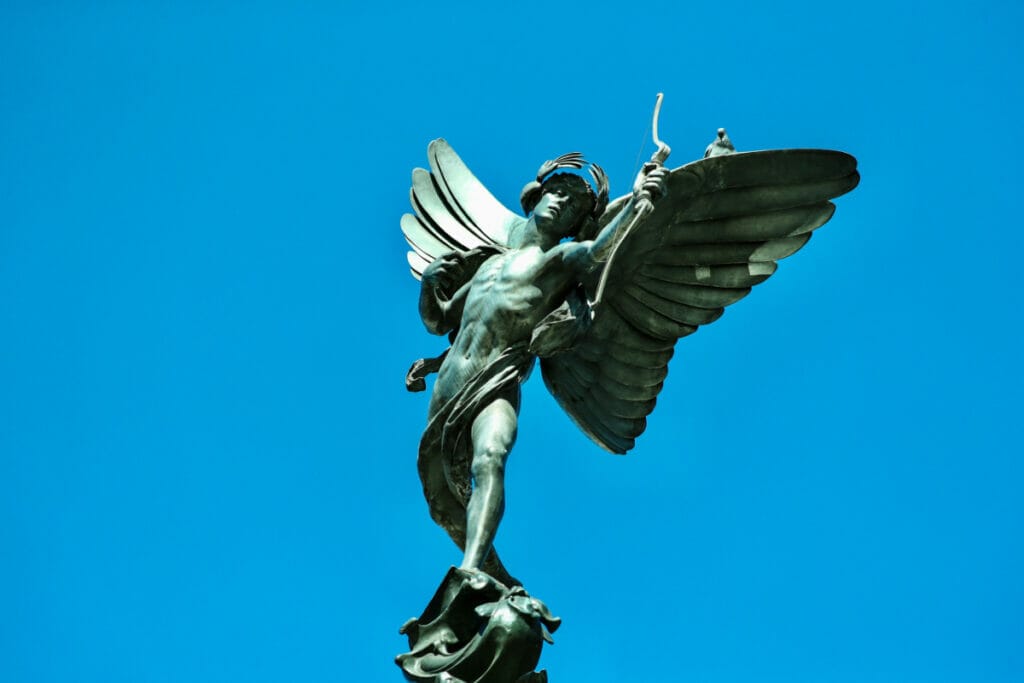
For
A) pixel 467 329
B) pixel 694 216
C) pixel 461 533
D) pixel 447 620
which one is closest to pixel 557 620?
pixel 447 620

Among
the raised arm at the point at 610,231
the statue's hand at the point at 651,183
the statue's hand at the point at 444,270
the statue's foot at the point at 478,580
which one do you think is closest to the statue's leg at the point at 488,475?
the statue's foot at the point at 478,580

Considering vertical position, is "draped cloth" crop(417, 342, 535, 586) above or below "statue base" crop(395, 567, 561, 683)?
above

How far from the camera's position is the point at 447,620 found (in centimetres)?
1081

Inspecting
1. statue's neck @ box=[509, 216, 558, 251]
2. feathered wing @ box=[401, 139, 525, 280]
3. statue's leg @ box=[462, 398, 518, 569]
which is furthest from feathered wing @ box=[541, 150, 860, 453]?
feathered wing @ box=[401, 139, 525, 280]

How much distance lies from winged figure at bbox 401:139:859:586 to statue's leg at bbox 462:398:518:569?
0.02 meters

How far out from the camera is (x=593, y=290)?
503 inches

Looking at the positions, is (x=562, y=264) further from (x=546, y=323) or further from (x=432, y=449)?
(x=432, y=449)

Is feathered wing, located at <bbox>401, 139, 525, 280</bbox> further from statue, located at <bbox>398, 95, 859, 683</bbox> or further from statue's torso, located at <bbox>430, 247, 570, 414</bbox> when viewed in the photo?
statue's torso, located at <bbox>430, 247, 570, 414</bbox>

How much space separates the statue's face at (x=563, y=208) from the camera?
13328 millimetres

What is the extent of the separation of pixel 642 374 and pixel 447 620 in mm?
3589

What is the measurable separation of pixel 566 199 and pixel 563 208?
9 centimetres

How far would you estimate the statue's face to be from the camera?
1333 cm

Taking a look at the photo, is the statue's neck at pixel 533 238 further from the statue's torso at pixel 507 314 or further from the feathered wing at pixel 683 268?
the feathered wing at pixel 683 268

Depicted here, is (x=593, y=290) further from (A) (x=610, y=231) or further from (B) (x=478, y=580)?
(B) (x=478, y=580)
